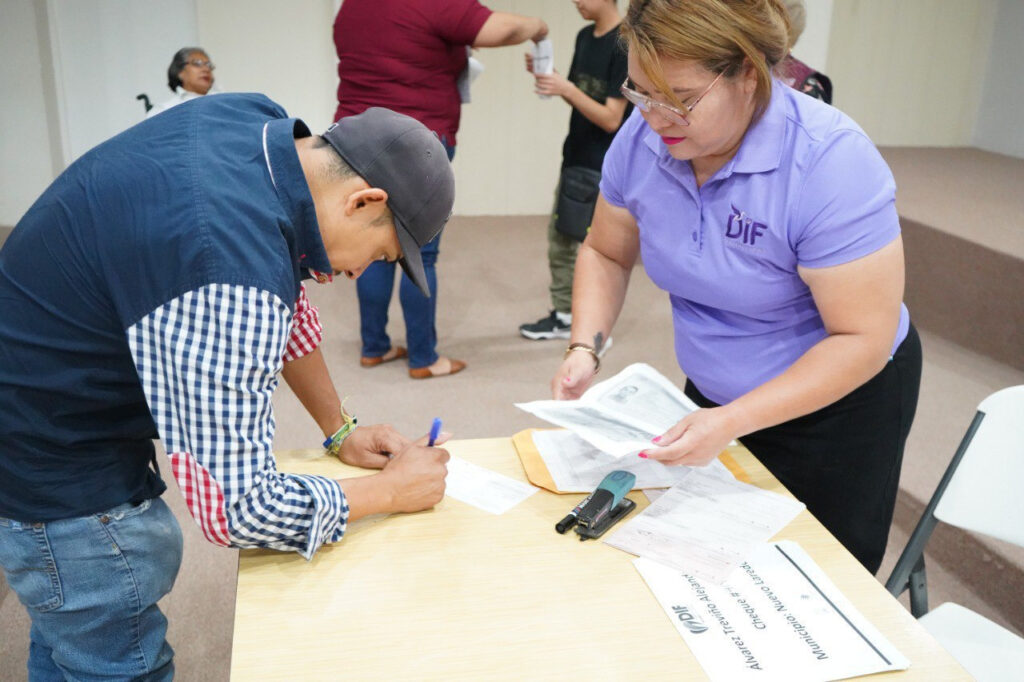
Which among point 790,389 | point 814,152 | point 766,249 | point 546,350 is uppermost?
point 814,152

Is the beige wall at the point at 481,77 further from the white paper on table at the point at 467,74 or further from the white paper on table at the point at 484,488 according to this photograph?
the white paper on table at the point at 484,488

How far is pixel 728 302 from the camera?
1.45 meters

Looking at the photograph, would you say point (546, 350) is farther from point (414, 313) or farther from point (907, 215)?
point (907, 215)

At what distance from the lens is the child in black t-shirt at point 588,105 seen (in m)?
3.38

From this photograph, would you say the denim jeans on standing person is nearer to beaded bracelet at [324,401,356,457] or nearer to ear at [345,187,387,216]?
beaded bracelet at [324,401,356,457]

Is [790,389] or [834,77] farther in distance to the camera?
[834,77]

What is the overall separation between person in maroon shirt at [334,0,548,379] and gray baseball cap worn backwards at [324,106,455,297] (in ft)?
6.89

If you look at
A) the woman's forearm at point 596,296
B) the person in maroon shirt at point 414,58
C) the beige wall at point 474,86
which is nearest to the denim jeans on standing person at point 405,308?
the person in maroon shirt at point 414,58

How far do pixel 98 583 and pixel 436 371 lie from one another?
7.87ft

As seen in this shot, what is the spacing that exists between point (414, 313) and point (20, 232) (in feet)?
7.68

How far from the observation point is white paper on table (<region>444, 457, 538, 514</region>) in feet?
4.58

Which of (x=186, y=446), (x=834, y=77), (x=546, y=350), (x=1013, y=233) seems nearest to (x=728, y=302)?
(x=186, y=446)

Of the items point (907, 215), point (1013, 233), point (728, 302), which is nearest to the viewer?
point (728, 302)

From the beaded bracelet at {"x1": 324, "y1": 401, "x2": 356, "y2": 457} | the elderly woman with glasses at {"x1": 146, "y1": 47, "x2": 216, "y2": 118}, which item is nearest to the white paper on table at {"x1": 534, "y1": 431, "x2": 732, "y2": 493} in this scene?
the beaded bracelet at {"x1": 324, "y1": 401, "x2": 356, "y2": 457}
